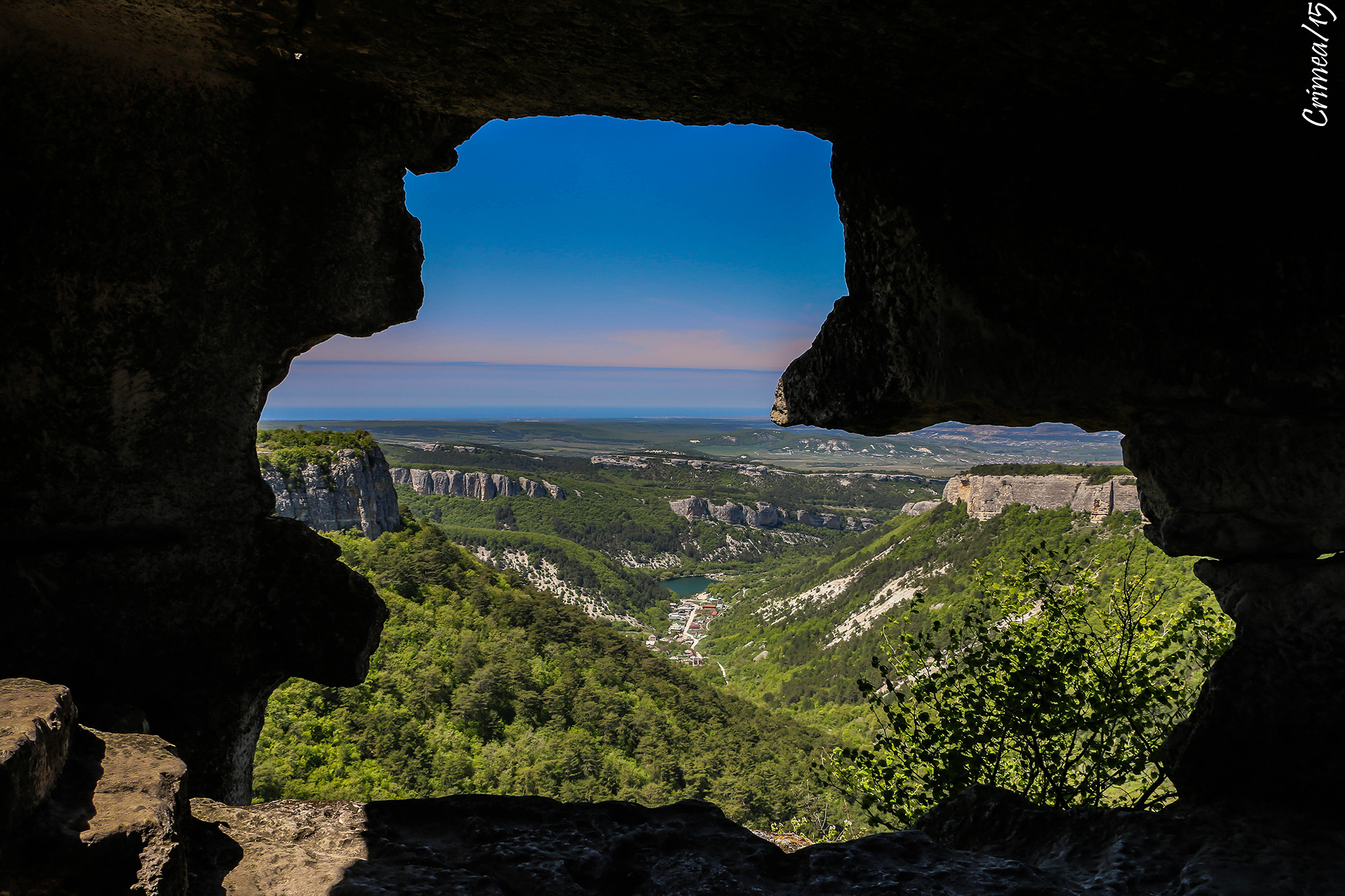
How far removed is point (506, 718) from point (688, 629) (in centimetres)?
7192

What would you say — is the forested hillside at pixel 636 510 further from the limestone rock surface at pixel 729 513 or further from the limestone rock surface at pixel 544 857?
the limestone rock surface at pixel 544 857

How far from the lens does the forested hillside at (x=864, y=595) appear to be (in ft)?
181

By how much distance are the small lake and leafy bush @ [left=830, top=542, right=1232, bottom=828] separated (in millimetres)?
122280

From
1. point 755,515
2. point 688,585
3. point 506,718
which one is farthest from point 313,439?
point 755,515

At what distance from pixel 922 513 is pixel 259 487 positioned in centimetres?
8822

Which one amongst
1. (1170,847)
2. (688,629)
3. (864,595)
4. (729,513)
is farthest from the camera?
(729,513)

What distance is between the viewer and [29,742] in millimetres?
2568

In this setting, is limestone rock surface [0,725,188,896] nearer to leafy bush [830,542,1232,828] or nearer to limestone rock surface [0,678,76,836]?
limestone rock surface [0,678,76,836]

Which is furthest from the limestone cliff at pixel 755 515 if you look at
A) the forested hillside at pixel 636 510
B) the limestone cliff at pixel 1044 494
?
the limestone cliff at pixel 1044 494

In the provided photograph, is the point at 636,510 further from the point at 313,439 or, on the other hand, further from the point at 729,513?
the point at 313,439

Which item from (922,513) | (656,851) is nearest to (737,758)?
(656,851)

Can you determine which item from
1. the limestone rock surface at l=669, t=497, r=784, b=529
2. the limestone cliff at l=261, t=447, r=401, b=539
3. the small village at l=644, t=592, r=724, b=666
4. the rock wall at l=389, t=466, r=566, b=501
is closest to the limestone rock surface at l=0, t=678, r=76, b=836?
the limestone cliff at l=261, t=447, r=401, b=539

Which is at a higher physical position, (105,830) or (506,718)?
(105,830)

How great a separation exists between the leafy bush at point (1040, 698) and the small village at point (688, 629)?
69.6 meters
